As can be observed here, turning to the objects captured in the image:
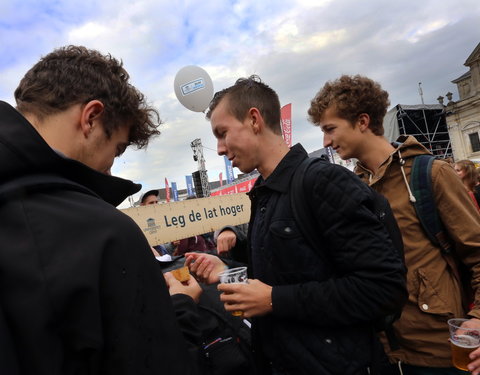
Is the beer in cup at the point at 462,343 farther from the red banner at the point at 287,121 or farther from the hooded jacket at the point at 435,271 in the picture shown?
the red banner at the point at 287,121

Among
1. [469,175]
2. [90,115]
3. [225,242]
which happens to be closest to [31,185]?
[90,115]

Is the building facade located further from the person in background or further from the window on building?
the person in background

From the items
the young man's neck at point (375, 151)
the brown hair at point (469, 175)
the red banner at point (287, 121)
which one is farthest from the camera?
the red banner at point (287, 121)

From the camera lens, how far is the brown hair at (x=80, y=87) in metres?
1.10

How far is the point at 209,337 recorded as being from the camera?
1.63 metres

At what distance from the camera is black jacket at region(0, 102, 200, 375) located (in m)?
0.67

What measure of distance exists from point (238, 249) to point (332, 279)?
998mm

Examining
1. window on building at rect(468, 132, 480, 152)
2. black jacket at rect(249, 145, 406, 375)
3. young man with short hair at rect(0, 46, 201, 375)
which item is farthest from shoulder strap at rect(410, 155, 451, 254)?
window on building at rect(468, 132, 480, 152)

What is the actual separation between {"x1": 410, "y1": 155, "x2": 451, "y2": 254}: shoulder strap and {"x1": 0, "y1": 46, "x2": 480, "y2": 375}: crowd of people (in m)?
0.02

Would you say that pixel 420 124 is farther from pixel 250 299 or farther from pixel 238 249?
pixel 250 299

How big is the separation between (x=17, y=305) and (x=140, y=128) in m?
0.95

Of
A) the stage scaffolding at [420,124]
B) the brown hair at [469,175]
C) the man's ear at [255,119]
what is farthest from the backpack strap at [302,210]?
the stage scaffolding at [420,124]

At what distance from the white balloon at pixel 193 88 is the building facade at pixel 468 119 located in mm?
30042

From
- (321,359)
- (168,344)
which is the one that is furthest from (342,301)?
(168,344)
